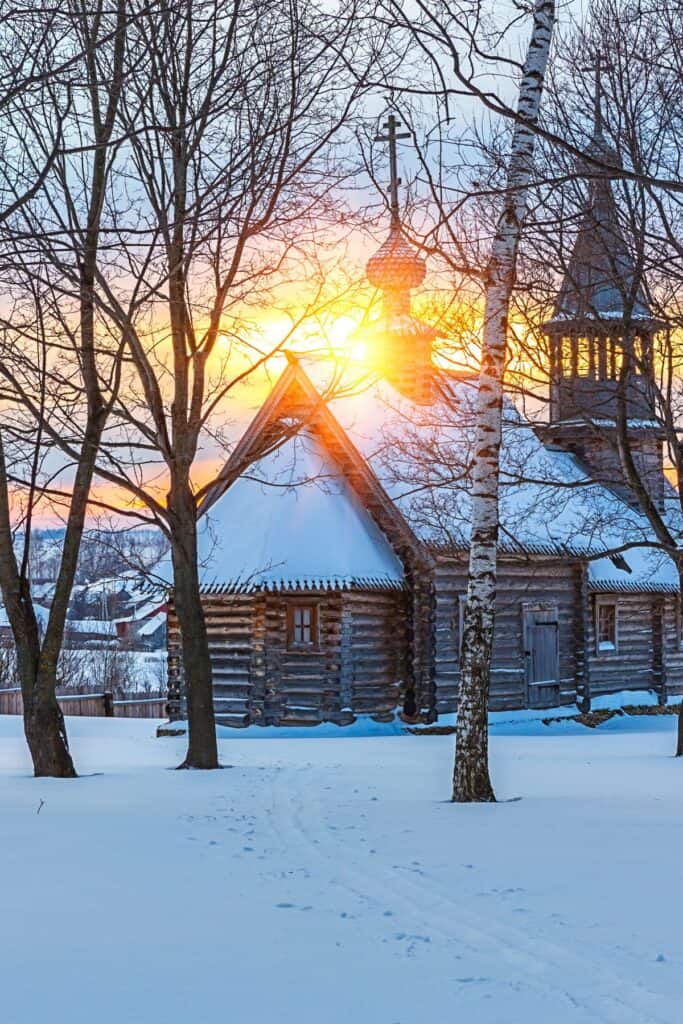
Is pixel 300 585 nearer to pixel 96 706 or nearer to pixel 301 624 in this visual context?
pixel 301 624

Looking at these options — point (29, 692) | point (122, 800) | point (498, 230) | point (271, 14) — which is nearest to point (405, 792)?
point (122, 800)

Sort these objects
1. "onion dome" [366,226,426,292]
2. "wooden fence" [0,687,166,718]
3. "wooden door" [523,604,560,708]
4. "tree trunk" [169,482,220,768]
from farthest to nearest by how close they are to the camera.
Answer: "wooden fence" [0,687,166,718]
"onion dome" [366,226,426,292]
"wooden door" [523,604,560,708]
"tree trunk" [169,482,220,768]

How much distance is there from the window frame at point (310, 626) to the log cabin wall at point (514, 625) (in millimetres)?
2604

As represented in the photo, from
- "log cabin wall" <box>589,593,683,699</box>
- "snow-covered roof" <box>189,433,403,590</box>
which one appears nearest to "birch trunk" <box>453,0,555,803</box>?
"snow-covered roof" <box>189,433,403,590</box>

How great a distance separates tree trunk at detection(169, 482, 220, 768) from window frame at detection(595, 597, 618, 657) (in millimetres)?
17557

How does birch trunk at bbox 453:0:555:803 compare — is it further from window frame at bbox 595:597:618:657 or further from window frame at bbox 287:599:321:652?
window frame at bbox 595:597:618:657

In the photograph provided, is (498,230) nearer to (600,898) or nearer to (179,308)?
(179,308)

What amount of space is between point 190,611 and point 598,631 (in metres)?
18.1

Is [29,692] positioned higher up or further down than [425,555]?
further down

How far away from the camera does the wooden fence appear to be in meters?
34.4

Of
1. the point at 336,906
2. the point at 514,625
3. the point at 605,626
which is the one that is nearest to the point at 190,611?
the point at 336,906

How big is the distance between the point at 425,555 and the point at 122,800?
15.3 meters

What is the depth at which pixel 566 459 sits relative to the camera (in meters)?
33.8

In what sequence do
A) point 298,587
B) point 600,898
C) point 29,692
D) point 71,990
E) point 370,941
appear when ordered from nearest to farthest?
point 71,990 < point 370,941 < point 600,898 < point 29,692 < point 298,587
